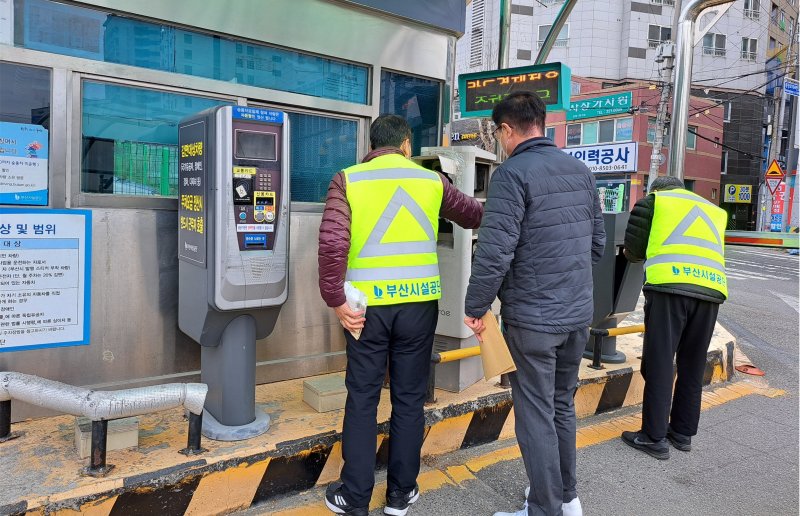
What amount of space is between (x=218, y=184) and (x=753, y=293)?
11.8 metres

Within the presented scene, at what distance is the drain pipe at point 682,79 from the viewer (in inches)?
220

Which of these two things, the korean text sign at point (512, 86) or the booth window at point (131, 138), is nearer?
the booth window at point (131, 138)

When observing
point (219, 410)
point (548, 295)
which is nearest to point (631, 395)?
point (548, 295)

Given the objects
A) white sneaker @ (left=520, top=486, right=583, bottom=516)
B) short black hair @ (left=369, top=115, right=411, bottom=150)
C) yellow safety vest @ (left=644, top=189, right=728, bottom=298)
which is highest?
short black hair @ (left=369, top=115, right=411, bottom=150)

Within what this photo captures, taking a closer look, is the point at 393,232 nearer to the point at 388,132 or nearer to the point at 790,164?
the point at 388,132

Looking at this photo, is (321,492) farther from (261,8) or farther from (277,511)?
(261,8)

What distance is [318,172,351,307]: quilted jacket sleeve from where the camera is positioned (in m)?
2.65

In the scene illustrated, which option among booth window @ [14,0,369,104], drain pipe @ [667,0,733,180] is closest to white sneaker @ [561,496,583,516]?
booth window @ [14,0,369,104]

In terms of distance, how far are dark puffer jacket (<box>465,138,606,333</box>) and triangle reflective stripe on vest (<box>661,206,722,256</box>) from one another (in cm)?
123

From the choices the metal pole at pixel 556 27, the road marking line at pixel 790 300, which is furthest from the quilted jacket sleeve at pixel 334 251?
the road marking line at pixel 790 300

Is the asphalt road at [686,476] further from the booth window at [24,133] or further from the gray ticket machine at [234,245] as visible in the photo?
the booth window at [24,133]

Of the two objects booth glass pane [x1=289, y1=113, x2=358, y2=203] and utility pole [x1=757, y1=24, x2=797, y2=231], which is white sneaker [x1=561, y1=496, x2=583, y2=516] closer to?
booth glass pane [x1=289, y1=113, x2=358, y2=203]

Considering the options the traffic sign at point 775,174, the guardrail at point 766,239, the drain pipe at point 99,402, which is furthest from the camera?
the guardrail at point 766,239

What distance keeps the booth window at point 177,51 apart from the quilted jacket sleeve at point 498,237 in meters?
2.17
